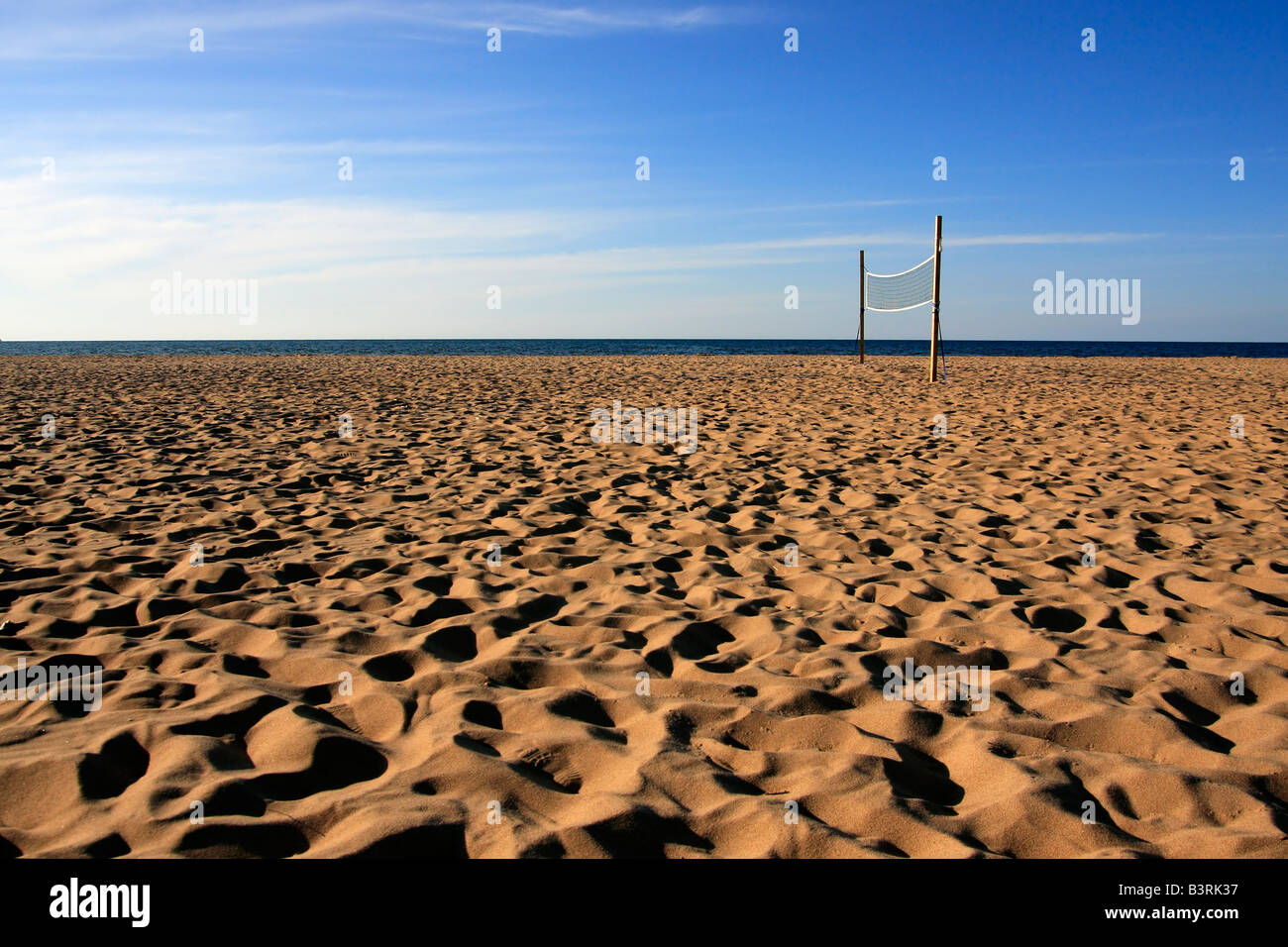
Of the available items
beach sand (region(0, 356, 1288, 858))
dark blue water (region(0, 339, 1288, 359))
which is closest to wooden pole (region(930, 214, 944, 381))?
beach sand (region(0, 356, 1288, 858))

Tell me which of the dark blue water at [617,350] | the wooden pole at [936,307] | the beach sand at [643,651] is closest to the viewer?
the beach sand at [643,651]

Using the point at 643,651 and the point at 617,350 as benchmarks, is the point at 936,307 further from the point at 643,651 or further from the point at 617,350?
the point at 617,350

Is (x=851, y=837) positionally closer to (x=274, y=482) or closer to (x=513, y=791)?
(x=513, y=791)

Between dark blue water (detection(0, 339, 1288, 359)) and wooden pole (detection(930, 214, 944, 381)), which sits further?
dark blue water (detection(0, 339, 1288, 359))

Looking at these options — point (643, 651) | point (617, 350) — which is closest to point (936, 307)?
point (643, 651)

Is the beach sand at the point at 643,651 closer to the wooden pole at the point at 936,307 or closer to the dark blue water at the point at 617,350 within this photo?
the wooden pole at the point at 936,307

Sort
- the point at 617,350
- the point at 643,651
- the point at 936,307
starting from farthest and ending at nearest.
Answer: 1. the point at 617,350
2. the point at 936,307
3. the point at 643,651

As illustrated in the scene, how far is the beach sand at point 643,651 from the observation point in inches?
76.8

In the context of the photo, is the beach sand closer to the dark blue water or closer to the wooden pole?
the wooden pole

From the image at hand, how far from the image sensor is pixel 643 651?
116 inches

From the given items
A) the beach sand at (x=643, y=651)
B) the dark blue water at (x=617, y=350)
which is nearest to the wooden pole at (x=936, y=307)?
the beach sand at (x=643, y=651)

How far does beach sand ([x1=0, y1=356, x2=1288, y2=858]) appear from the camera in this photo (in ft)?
6.40
